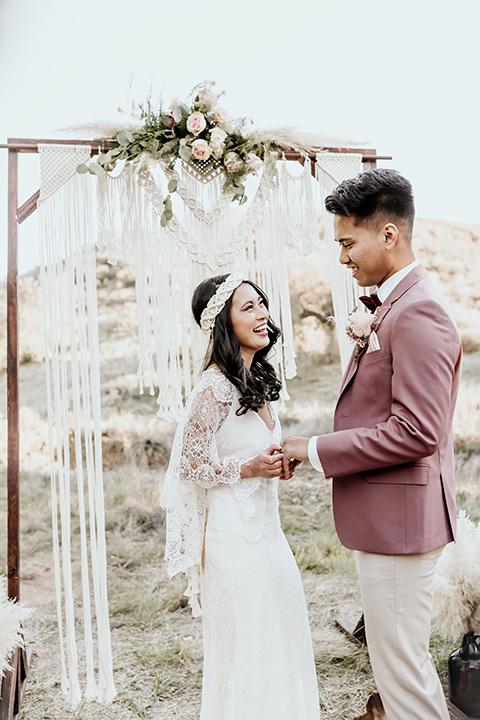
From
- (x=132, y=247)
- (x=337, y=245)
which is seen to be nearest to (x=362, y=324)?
(x=337, y=245)

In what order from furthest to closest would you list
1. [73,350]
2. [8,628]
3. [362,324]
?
[73,350]
[8,628]
[362,324]

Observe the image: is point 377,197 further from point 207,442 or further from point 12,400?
point 12,400

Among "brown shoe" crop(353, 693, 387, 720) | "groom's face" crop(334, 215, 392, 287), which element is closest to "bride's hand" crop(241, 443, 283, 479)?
"groom's face" crop(334, 215, 392, 287)

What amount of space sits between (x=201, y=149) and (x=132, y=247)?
52 centimetres

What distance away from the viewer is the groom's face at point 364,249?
1.86 meters

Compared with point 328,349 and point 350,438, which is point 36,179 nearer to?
point 328,349

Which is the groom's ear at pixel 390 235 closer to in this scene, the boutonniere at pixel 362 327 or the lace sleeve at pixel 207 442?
the boutonniere at pixel 362 327

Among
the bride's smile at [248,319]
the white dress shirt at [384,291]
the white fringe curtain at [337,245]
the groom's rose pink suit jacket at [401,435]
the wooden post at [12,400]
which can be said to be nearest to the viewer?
the groom's rose pink suit jacket at [401,435]

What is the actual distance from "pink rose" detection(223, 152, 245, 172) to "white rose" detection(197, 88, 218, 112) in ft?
0.68

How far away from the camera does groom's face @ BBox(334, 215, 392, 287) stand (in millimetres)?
1862

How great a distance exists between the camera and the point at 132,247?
278 centimetres

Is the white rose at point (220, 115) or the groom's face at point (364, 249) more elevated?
the white rose at point (220, 115)

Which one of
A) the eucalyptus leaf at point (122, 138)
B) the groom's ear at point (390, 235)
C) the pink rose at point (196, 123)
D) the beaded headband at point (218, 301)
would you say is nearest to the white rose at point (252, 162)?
the pink rose at point (196, 123)

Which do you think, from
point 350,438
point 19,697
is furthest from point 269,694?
point 19,697
